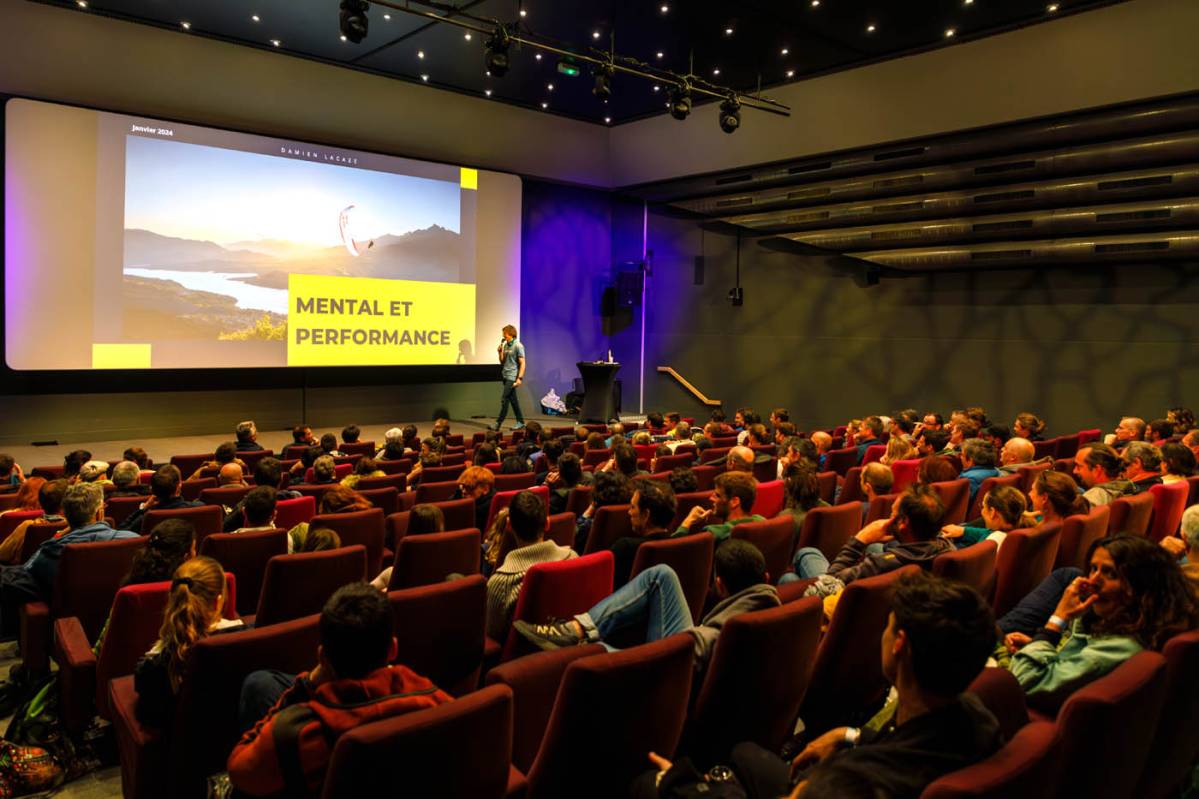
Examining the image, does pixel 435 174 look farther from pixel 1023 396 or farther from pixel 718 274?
pixel 1023 396

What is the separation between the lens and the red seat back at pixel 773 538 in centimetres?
332

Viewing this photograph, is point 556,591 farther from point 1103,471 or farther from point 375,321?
point 375,321

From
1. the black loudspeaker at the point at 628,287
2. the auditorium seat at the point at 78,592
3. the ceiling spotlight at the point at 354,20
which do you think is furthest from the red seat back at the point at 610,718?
the black loudspeaker at the point at 628,287

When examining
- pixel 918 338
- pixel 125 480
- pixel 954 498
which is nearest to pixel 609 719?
pixel 954 498

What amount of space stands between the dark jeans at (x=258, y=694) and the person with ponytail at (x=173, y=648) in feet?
1.00

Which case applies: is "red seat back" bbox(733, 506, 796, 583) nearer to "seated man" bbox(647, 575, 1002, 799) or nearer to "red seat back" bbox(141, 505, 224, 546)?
"seated man" bbox(647, 575, 1002, 799)

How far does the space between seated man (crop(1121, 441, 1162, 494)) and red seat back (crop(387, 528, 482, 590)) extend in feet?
12.7

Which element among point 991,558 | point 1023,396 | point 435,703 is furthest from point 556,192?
point 435,703

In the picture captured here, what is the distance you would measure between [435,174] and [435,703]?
11.5m

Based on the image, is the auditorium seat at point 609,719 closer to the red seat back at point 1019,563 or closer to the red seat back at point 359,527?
the red seat back at point 1019,563

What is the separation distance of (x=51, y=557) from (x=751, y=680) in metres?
3.06

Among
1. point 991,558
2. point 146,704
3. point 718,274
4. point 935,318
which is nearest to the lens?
point 146,704

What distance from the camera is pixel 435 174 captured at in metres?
12.2

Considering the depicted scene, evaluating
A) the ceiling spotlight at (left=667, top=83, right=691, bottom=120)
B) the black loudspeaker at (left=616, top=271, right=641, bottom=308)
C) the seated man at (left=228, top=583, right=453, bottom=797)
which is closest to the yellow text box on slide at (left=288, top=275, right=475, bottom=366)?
the black loudspeaker at (left=616, top=271, right=641, bottom=308)
